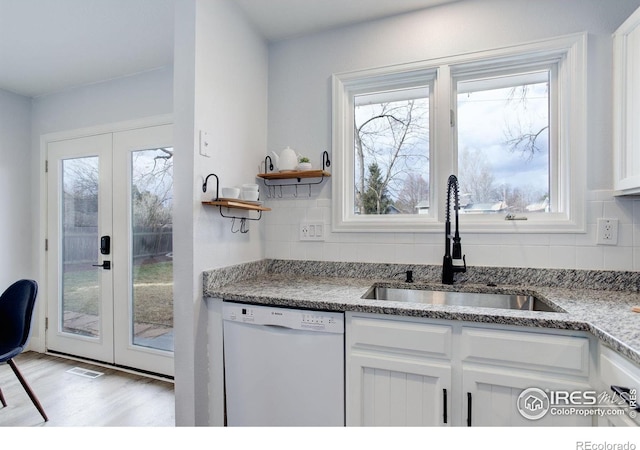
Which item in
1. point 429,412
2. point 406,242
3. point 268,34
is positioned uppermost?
point 268,34

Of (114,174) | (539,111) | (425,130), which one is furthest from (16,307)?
(539,111)

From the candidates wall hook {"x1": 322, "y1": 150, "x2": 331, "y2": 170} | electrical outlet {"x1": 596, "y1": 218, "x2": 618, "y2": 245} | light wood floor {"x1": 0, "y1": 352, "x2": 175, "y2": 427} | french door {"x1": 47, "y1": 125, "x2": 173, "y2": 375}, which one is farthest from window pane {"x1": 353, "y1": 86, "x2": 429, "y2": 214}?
light wood floor {"x1": 0, "y1": 352, "x2": 175, "y2": 427}

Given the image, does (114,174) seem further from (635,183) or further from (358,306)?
(635,183)

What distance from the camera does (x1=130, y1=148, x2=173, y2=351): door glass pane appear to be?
2.55 m

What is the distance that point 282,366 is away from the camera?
148cm

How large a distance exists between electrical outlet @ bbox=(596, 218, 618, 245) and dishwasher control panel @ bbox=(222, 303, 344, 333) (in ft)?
4.58

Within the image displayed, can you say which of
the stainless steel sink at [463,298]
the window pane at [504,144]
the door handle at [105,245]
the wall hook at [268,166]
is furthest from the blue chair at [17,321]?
the window pane at [504,144]

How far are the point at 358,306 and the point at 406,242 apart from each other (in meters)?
0.73

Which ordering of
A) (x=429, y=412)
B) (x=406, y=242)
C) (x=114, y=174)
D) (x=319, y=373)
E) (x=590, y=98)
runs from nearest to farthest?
(x=429, y=412) → (x=319, y=373) → (x=590, y=98) → (x=406, y=242) → (x=114, y=174)

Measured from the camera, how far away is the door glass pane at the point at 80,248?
281cm

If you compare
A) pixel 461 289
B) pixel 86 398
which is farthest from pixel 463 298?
pixel 86 398

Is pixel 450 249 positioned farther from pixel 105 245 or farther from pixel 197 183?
pixel 105 245

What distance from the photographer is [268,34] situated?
2160 mm

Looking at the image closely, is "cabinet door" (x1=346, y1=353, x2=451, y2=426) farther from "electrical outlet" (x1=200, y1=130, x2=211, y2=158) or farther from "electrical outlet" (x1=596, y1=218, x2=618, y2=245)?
"electrical outlet" (x1=200, y1=130, x2=211, y2=158)
